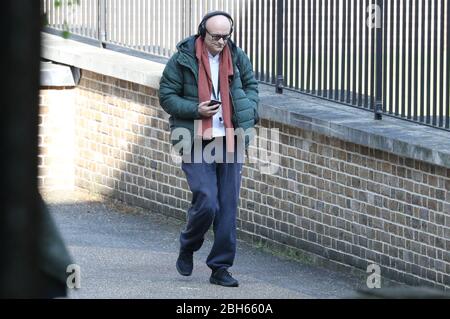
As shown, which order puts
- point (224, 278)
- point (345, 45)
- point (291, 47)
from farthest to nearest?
point (291, 47), point (345, 45), point (224, 278)

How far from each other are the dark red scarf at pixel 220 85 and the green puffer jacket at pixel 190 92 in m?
0.03

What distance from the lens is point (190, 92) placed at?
8.21 m

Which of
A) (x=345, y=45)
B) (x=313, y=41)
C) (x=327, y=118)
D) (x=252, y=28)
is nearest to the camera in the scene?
(x=327, y=118)

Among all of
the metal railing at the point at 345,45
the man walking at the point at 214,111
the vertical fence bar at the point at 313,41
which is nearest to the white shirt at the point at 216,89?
the man walking at the point at 214,111

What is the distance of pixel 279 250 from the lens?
10008 mm

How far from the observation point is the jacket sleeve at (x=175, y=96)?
26.5 ft

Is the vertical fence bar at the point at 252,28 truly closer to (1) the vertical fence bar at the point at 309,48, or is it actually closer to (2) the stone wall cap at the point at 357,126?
(2) the stone wall cap at the point at 357,126

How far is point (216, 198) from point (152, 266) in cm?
127

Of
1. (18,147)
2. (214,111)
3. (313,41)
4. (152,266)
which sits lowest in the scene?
(152,266)

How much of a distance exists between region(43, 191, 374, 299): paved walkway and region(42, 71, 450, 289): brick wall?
8.2 inches

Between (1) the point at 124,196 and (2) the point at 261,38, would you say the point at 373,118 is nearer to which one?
(2) the point at 261,38

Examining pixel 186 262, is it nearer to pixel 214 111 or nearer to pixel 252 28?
pixel 214 111

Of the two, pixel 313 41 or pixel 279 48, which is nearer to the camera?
pixel 313 41

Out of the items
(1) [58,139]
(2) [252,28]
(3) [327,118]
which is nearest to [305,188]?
(3) [327,118]
